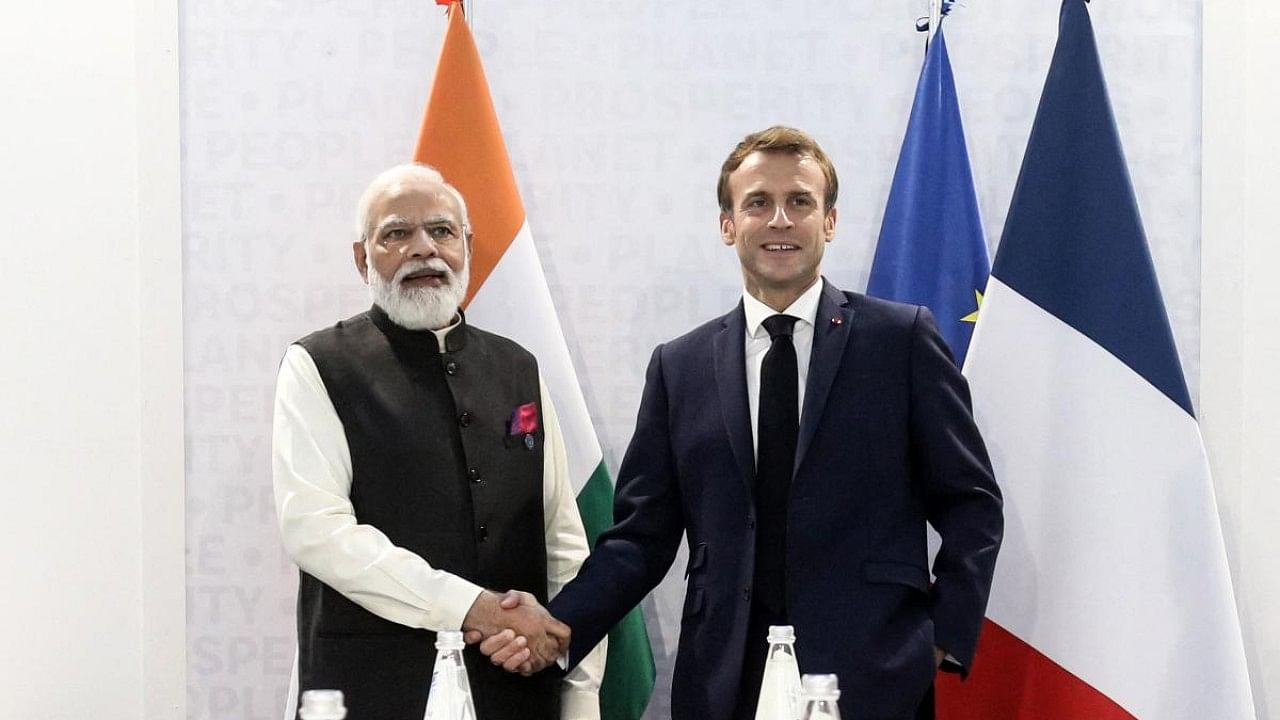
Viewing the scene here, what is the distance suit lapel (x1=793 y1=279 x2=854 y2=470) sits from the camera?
2410 millimetres

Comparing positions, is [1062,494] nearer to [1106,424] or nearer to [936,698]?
[1106,424]

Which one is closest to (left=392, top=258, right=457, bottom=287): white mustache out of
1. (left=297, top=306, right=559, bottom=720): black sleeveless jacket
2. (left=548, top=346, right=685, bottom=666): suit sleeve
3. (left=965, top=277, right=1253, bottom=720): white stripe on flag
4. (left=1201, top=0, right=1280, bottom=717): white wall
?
(left=297, top=306, right=559, bottom=720): black sleeveless jacket

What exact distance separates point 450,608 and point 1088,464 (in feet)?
4.59

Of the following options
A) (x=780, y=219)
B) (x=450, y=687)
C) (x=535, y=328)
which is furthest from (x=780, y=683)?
(x=535, y=328)

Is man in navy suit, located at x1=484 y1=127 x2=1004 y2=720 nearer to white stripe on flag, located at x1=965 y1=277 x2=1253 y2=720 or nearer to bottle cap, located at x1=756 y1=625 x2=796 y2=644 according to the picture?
white stripe on flag, located at x1=965 y1=277 x2=1253 y2=720

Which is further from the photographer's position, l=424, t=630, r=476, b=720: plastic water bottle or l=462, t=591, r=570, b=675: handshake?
l=462, t=591, r=570, b=675: handshake

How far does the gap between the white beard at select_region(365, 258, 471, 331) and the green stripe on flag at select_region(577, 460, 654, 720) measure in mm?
599

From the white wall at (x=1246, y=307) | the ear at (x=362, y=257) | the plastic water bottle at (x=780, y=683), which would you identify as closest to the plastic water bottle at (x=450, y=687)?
the plastic water bottle at (x=780, y=683)

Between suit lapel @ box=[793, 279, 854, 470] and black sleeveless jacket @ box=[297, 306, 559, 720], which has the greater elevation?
suit lapel @ box=[793, 279, 854, 470]

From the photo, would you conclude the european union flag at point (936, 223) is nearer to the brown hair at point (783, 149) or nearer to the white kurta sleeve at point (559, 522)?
the brown hair at point (783, 149)

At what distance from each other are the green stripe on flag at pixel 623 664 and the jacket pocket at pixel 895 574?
805 mm

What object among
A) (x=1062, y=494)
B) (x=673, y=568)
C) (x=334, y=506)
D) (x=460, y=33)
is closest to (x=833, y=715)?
(x=334, y=506)

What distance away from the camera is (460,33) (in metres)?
3.11

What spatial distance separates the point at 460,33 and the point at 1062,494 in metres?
1.75
